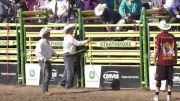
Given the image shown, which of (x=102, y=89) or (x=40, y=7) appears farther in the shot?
(x=40, y=7)

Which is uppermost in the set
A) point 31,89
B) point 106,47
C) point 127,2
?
point 127,2

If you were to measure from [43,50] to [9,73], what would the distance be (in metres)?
2.87

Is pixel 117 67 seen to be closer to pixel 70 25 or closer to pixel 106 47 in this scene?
pixel 106 47

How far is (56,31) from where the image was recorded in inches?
656

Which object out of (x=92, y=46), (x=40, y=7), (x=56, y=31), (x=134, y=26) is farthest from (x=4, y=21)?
(x=134, y=26)

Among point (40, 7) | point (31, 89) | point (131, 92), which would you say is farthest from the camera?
point (40, 7)

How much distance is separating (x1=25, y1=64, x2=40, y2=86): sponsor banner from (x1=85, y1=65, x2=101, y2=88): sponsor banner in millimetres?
1645

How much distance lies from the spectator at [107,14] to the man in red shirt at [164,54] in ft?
9.16

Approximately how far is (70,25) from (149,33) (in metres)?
2.20

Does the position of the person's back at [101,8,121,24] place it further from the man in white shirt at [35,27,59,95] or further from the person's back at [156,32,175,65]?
the person's back at [156,32,175,65]

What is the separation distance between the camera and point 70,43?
15656 millimetres

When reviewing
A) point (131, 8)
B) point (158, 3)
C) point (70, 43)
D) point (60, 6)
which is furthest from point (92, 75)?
point (158, 3)

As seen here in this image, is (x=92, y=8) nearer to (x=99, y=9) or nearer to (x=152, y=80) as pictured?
(x=99, y=9)

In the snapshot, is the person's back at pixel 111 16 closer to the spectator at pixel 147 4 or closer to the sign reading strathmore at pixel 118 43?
the sign reading strathmore at pixel 118 43
